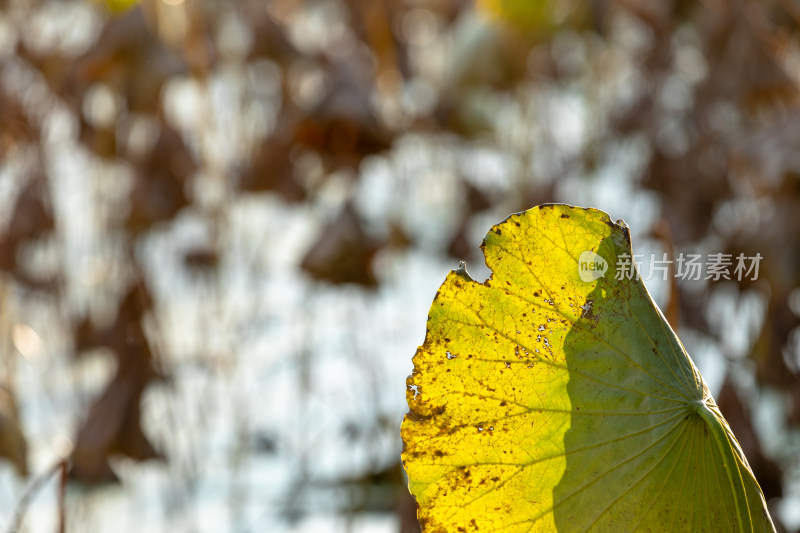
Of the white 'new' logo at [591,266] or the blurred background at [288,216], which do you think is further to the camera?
the blurred background at [288,216]

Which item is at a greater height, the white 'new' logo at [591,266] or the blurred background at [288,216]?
the blurred background at [288,216]

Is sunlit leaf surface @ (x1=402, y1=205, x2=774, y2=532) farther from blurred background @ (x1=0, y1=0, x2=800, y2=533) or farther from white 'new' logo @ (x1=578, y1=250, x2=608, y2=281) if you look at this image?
blurred background @ (x1=0, y1=0, x2=800, y2=533)

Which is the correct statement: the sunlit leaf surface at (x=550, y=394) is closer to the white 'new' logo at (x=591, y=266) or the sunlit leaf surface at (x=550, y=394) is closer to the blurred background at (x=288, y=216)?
the white 'new' logo at (x=591, y=266)

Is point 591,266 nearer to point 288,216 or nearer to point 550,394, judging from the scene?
point 550,394

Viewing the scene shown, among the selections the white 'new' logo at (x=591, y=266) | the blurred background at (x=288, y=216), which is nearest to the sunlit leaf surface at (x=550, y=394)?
the white 'new' logo at (x=591, y=266)

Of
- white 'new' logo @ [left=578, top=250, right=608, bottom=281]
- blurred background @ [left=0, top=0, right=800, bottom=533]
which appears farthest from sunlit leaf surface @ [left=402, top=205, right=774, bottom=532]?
blurred background @ [left=0, top=0, right=800, bottom=533]

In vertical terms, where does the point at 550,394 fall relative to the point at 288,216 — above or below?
below

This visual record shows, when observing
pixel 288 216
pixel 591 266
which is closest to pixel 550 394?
pixel 591 266
